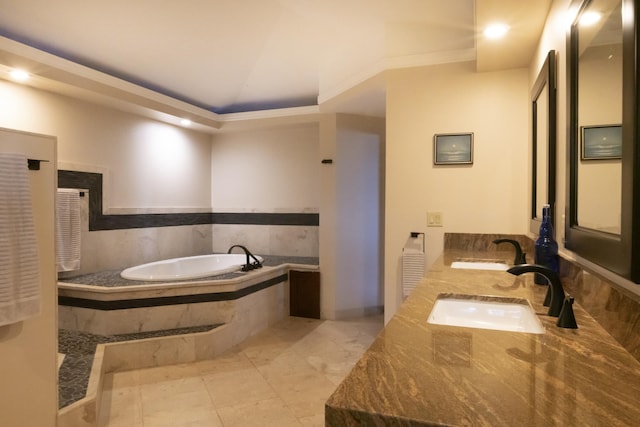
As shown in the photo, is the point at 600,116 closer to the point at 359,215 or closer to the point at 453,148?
the point at 453,148

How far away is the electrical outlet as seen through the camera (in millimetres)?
2783

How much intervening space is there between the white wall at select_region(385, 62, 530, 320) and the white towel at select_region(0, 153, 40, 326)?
2.20m

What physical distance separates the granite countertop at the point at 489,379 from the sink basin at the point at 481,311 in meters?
0.20

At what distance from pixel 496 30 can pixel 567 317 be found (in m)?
1.70

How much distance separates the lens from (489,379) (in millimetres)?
715

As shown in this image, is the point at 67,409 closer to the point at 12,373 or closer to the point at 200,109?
the point at 12,373

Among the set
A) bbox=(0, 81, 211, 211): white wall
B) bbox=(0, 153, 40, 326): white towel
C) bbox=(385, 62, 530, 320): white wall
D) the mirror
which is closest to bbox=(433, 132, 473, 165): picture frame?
bbox=(385, 62, 530, 320): white wall

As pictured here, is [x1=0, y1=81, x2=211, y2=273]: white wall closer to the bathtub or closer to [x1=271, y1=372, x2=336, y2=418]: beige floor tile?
the bathtub

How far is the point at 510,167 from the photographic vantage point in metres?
2.63

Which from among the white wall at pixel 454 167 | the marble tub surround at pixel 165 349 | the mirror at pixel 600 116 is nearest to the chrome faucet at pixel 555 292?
the mirror at pixel 600 116

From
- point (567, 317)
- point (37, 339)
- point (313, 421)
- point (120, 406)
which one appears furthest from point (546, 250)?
point (120, 406)

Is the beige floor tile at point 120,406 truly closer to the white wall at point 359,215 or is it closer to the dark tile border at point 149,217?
the dark tile border at point 149,217

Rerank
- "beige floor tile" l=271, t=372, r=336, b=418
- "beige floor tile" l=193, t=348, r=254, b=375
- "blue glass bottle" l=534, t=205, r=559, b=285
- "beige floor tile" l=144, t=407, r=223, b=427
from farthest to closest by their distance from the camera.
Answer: "beige floor tile" l=193, t=348, r=254, b=375
"beige floor tile" l=271, t=372, r=336, b=418
"beige floor tile" l=144, t=407, r=223, b=427
"blue glass bottle" l=534, t=205, r=559, b=285

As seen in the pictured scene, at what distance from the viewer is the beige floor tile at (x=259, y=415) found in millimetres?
2254
